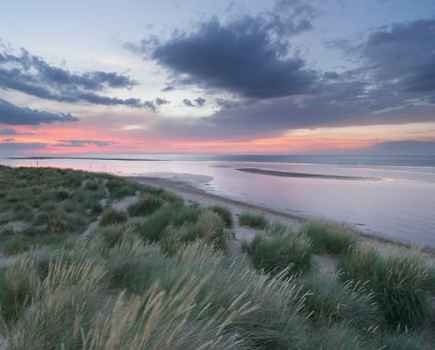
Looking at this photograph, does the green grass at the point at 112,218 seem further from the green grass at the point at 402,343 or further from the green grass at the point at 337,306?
the green grass at the point at 402,343

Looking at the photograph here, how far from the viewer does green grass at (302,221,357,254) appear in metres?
6.35

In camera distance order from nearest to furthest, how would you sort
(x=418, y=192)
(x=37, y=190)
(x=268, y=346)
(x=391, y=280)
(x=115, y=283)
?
(x=268, y=346)
(x=115, y=283)
(x=391, y=280)
(x=37, y=190)
(x=418, y=192)

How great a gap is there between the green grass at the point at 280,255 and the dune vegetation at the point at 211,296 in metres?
0.02

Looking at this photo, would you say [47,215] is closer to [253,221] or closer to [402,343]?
[253,221]

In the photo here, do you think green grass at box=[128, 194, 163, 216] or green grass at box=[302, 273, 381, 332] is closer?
green grass at box=[302, 273, 381, 332]

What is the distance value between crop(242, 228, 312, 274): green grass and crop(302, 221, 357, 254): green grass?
1453 mm

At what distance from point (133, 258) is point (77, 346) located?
1.79 m

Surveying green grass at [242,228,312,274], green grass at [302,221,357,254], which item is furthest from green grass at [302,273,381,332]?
green grass at [302,221,357,254]

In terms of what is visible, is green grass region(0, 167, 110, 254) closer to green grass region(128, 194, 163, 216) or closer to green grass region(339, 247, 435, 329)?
green grass region(128, 194, 163, 216)

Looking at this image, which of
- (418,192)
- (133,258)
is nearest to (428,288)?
(133,258)

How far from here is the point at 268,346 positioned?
2.19 metres

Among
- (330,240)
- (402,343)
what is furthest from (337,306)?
(330,240)

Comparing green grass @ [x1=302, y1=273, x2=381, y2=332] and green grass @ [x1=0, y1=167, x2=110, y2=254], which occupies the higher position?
green grass @ [x1=302, y1=273, x2=381, y2=332]

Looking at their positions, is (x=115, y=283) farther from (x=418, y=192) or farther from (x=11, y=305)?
(x=418, y=192)
